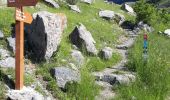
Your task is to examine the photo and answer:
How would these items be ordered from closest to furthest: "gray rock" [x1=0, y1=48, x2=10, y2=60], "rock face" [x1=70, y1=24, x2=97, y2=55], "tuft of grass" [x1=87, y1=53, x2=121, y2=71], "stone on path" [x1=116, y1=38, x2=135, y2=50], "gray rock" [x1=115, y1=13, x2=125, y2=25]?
"gray rock" [x1=0, y1=48, x2=10, y2=60] < "tuft of grass" [x1=87, y1=53, x2=121, y2=71] < "rock face" [x1=70, y1=24, x2=97, y2=55] < "stone on path" [x1=116, y1=38, x2=135, y2=50] < "gray rock" [x1=115, y1=13, x2=125, y2=25]

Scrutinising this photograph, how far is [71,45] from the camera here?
19.6 meters

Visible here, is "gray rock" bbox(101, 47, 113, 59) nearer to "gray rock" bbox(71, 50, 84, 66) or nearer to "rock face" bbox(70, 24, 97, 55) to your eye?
"rock face" bbox(70, 24, 97, 55)

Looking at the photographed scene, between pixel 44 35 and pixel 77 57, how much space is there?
236 cm

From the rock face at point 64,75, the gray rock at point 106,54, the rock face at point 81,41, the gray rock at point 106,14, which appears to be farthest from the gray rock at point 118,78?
the gray rock at point 106,14

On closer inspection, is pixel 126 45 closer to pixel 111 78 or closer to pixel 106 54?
pixel 106 54

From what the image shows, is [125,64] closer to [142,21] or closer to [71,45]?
[71,45]

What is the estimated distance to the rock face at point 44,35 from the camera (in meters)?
16.3

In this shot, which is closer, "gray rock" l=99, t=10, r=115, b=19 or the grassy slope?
the grassy slope

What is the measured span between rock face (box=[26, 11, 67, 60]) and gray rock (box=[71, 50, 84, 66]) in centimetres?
115

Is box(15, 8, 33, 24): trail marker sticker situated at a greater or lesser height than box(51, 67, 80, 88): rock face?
greater

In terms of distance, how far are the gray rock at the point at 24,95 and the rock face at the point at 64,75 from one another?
1.43 m

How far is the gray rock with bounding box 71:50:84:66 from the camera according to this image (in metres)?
17.9

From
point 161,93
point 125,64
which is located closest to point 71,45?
point 125,64

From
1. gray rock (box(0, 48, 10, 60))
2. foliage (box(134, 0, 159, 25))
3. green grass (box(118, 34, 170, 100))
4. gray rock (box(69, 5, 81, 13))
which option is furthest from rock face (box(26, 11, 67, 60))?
foliage (box(134, 0, 159, 25))
